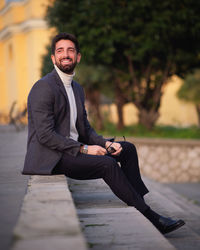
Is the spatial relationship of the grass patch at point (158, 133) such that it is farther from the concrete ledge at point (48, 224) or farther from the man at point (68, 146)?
the concrete ledge at point (48, 224)

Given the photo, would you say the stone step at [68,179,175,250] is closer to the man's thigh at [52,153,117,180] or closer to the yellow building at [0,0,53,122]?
the man's thigh at [52,153,117,180]

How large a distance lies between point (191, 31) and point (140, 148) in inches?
141

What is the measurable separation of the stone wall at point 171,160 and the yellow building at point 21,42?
54.8 ft

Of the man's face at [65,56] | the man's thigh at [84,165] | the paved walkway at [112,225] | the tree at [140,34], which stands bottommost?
the paved walkway at [112,225]

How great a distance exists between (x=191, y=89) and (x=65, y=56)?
927 inches

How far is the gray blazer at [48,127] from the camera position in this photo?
400 centimetres

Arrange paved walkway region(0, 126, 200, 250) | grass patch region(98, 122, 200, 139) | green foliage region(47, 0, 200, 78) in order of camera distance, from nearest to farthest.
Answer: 1. paved walkway region(0, 126, 200, 250)
2. green foliage region(47, 0, 200, 78)
3. grass patch region(98, 122, 200, 139)

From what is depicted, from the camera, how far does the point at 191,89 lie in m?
27.1

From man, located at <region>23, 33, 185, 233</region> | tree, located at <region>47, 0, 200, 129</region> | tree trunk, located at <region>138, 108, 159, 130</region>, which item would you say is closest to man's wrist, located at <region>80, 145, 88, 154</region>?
man, located at <region>23, 33, 185, 233</region>

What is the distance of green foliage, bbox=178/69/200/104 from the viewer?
26531mm

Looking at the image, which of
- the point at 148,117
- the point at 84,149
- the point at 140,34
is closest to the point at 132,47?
the point at 140,34

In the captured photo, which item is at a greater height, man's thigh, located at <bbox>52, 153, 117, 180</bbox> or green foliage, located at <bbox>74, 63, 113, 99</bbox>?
green foliage, located at <bbox>74, 63, 113, 99</bbox>

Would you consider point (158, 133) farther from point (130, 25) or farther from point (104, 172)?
point (104, 172)

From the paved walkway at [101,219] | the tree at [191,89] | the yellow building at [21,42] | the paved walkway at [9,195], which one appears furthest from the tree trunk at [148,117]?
the yellow building at [21,42]
